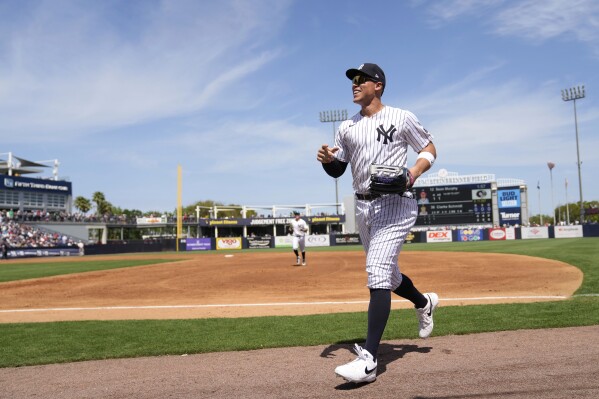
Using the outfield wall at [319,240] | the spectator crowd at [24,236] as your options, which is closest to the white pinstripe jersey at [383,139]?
the outfield wall at [319,240]

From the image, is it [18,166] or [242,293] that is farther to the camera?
[18,166]

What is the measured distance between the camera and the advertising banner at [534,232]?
130ft

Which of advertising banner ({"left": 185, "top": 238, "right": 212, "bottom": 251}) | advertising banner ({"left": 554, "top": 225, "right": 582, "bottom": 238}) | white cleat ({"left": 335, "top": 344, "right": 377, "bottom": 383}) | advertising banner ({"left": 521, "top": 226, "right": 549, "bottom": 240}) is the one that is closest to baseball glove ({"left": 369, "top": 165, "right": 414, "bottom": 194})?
white cleat ({"left": 335, "top": 344, "right": 377, "bottom": 383})

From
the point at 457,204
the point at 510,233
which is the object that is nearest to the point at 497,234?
the point at 510,233

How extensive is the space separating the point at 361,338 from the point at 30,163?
68.9 meters

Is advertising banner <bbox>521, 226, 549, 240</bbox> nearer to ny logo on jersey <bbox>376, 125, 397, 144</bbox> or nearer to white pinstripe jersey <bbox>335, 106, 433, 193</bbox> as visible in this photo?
white pinstripe jersey <bbox>335, 106, 433, 193</bbox>

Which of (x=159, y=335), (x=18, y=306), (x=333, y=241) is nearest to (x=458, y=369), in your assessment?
(x=159, y=335)

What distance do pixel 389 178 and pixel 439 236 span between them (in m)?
40.7

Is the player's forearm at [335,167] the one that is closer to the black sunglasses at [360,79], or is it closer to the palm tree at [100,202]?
the black sunglasses at [360,79]

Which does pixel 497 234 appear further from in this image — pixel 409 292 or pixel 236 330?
pixel 409 292

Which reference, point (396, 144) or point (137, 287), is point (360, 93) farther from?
point (137, 287)

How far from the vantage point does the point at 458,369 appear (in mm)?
3250

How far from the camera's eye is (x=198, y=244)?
4719 centimetres

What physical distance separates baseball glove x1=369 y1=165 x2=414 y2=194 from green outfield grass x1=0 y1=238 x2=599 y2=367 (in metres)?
1.72
